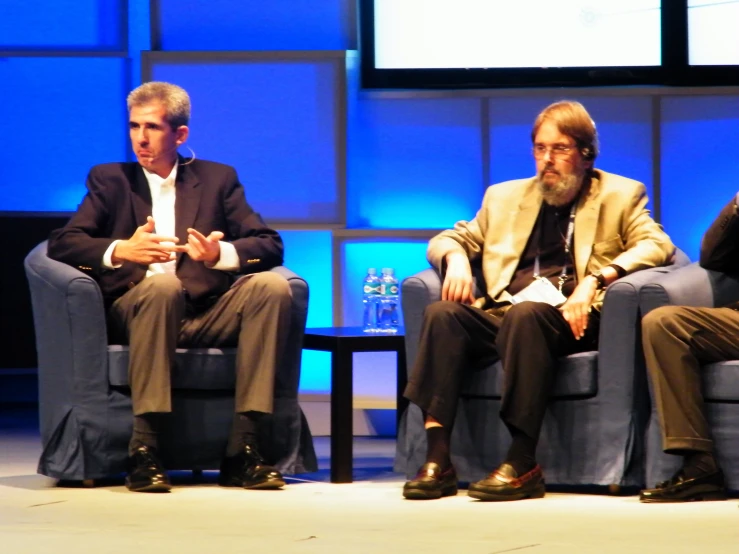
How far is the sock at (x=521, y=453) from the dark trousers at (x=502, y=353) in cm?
3

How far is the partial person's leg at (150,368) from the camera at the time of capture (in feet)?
12.6

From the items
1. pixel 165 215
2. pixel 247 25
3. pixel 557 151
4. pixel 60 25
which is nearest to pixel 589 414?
pixel 557 151

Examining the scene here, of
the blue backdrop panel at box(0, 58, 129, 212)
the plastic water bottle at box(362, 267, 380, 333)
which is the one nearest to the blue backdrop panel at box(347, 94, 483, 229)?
the plastic water bottle at box(362, 267, 380, 333)

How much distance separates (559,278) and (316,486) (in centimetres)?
102

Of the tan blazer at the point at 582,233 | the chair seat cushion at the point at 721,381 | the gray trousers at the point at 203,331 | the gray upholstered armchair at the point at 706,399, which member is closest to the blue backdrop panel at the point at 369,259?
the tan blazer at the point at 582,233

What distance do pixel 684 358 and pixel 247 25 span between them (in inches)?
110

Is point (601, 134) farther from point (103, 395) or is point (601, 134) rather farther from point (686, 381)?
point (103, 395)

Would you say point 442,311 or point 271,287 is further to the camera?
point 271,287

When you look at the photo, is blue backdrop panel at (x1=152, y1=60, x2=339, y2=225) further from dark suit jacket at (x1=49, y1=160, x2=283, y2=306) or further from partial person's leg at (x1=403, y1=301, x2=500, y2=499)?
partial person's leg at (x1=403, y1=301, x2=500, y2=499)

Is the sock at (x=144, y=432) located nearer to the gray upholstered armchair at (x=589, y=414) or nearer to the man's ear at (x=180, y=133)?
the gray upholstered armchair at (x=589, y=414)

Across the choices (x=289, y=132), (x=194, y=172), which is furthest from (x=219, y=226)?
(x=289, y=132)

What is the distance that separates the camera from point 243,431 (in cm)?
395

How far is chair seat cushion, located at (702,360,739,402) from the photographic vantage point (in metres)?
3.63

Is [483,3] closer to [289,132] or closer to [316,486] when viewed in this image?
[289,132]
